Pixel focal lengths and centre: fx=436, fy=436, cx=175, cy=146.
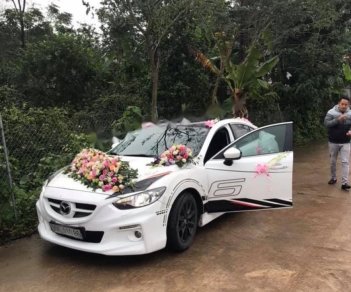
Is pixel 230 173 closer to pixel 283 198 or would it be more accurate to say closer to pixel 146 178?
pixel 283 198

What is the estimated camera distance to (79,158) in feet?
17.9

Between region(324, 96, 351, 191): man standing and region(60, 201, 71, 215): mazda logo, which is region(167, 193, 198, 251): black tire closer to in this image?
region(60, 201, 71, 215): mazda logo

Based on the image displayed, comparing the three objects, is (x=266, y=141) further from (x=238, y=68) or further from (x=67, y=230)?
(x=238, y=68)

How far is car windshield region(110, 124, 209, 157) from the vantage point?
5910 millimetres

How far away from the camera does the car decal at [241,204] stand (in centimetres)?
572

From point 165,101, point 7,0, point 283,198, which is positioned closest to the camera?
point 283,198

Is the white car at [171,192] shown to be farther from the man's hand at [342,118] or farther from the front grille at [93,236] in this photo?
the man's hand at [342,118]

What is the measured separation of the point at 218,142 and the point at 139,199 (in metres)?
1.95

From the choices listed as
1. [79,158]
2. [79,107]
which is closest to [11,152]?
[79,158]

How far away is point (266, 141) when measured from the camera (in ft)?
20.0

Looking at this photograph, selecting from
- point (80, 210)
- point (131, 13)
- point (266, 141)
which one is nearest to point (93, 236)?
point (80, 210)

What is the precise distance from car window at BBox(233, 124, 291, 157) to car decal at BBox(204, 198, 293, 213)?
0.66 m

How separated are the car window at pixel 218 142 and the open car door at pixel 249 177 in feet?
0.50

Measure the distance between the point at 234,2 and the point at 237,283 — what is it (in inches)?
370
